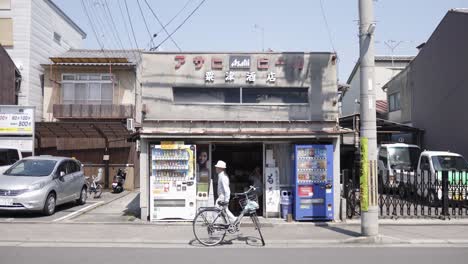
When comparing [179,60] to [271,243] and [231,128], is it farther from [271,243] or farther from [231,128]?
[271,243]

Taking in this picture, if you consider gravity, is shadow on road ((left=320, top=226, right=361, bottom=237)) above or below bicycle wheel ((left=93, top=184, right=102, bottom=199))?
below

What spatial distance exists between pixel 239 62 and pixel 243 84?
0.68 meters

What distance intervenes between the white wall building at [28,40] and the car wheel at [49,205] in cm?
1741

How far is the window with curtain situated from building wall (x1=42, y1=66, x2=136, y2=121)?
0.35m

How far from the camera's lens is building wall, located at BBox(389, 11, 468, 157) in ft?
68.6

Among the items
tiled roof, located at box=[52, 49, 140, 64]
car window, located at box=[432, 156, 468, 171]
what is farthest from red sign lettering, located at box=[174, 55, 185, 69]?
tiled roof, located at box=[52, 49, 140, 64]

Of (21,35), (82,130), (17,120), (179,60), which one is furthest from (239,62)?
(21,35)

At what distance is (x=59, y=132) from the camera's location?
74.6 ft

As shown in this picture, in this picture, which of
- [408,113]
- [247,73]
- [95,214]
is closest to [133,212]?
[95,214]

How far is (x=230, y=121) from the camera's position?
43.6 feet

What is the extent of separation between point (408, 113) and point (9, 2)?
2674 cm

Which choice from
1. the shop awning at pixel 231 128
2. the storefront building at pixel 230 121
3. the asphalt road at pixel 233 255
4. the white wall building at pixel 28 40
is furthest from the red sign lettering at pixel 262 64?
the white wall building at pixel 28 40

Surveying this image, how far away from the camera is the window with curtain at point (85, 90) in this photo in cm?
3088

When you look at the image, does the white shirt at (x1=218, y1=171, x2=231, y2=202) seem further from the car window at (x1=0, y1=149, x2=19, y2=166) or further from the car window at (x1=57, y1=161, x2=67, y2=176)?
the car window at (x1=0, y1=149, x2=19, y2=166)
